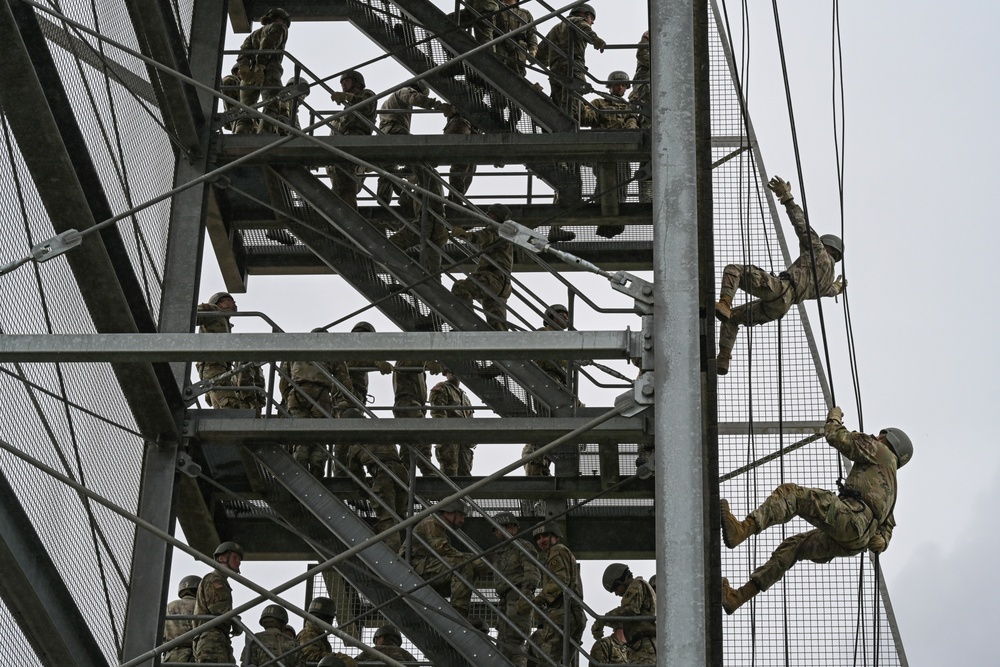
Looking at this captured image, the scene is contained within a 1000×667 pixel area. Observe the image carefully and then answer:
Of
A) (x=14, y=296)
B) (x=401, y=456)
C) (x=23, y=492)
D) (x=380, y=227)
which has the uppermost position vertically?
(x=380, y=227)

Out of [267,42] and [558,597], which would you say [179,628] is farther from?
[267,42]

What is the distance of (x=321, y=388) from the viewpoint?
766 inches

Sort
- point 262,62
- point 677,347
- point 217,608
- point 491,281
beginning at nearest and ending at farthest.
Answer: point 677,347, point 217,608, point 491,281, point 262,62

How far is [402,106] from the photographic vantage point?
2184cm

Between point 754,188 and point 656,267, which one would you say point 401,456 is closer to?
point 754,188

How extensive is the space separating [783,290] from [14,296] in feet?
25.6

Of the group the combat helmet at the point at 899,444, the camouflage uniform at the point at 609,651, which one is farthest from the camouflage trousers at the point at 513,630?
the combat helmet at the point at 899,444

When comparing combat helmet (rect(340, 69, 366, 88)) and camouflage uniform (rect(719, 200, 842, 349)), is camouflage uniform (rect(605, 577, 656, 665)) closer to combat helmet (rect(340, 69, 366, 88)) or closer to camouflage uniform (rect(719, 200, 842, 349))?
camouflage uniform (rect(719, 200, 842, 349))

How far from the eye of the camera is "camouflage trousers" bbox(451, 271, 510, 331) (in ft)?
62.3

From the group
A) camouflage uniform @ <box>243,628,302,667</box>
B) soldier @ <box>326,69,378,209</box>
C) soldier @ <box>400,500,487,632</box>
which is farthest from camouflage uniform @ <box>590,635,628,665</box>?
soldier @ <box>326,69,378,209</box>

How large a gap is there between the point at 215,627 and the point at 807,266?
6.59 m

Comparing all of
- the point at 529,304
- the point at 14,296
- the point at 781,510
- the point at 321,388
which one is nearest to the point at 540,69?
the point at 529,304

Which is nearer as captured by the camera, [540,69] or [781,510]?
[781,510]

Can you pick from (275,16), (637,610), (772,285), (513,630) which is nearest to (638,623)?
(637,610)
